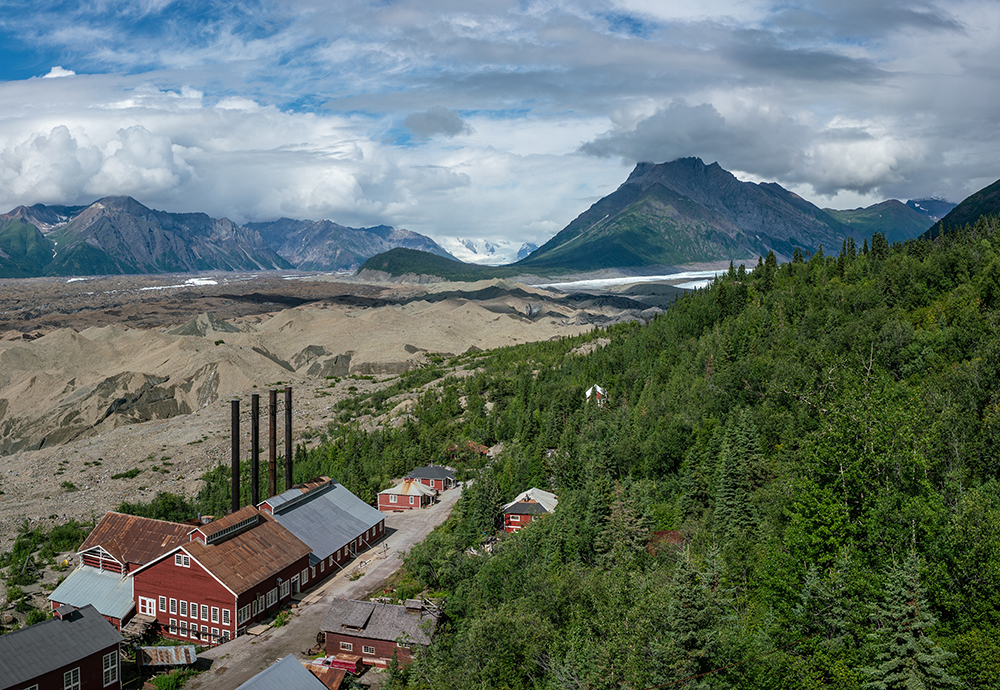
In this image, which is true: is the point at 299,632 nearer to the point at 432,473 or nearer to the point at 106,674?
the point at 106,674

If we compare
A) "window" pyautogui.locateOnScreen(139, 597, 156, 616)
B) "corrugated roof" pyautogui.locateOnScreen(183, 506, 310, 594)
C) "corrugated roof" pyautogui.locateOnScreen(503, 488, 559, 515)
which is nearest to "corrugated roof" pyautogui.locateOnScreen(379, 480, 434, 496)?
"corrugated roof" pyautogui.locateOnScreen(503, 488, 559, 515)

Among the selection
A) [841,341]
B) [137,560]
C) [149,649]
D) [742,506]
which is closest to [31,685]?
[149,649]

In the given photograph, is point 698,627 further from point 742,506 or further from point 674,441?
point 674,441

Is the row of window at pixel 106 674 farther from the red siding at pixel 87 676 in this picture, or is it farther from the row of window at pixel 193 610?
the row of window at pixel 193 610

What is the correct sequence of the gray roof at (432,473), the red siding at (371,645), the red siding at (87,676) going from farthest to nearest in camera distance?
the gray roof at (432,473) → the red siding at (371,645) → the red siding at (87,676)

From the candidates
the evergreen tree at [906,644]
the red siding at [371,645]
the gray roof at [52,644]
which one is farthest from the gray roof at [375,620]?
the evergreen tree at [906,644]

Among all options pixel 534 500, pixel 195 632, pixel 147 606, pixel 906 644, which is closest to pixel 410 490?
pixel 534 500
